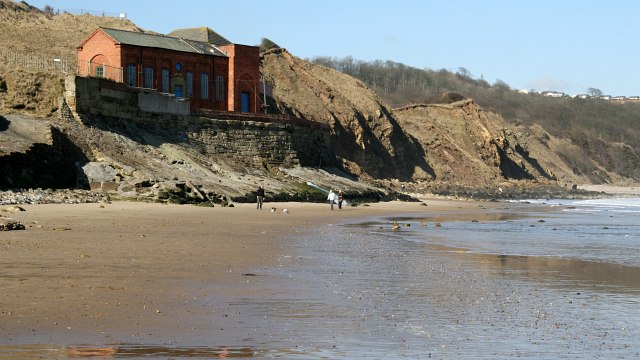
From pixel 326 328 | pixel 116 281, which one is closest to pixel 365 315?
pixel 326 328

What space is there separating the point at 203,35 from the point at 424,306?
51400mm

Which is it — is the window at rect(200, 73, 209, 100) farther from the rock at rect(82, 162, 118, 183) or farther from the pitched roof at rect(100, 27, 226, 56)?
the rock at rect(82, 162, 118, 183)

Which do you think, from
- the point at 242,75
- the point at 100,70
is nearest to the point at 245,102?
the point at 242,75

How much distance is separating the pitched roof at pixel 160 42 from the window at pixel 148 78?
4.65 ft

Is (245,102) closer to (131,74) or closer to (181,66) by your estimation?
(181,66)

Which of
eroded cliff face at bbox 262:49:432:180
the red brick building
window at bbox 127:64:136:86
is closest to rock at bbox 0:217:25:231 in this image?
the red brick building

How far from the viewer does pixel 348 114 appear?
78.1 meters

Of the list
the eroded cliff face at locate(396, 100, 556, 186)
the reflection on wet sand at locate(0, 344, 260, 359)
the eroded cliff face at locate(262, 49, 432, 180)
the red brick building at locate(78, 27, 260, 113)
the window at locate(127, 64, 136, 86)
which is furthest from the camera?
the eroded cliff face at locate(396, 100, 556, 186)

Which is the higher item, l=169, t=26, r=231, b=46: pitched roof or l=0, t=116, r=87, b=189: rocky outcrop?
l=169, t=26, r=231, b=46: pitched roof

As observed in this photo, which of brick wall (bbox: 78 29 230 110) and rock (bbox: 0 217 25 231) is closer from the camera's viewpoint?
rock (bbox: 0 217 25 231)

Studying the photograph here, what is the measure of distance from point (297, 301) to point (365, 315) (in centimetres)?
127

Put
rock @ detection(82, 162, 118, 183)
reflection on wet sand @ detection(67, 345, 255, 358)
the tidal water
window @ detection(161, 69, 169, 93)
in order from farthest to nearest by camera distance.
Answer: window @ detection(161, 69, 169, 93)
rock @ detection(82, 162, 118, 183)
the tidal water
reflection on wet sand @ detection(67, 345, 255, 358)

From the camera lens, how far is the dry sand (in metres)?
10.4

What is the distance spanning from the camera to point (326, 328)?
10859mm
